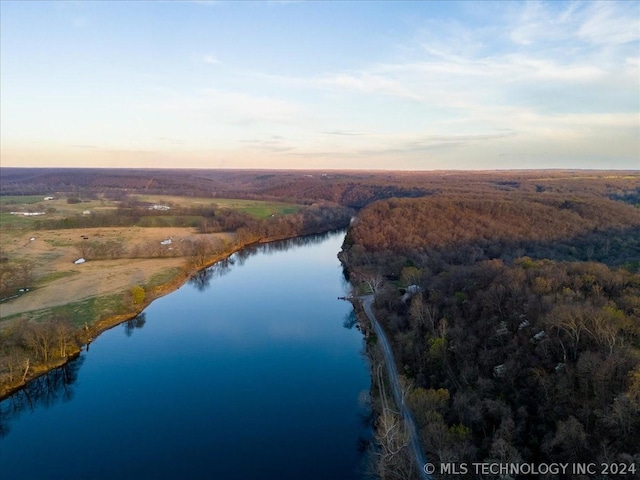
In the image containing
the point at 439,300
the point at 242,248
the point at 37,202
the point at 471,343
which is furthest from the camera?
the point at 37,202

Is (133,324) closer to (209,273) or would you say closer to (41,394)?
(41,394)

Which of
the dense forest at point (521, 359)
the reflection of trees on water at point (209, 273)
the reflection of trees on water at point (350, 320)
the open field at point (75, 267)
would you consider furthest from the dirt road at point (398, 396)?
the open field at point (75, 267)

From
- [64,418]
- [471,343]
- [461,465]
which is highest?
[471,343]

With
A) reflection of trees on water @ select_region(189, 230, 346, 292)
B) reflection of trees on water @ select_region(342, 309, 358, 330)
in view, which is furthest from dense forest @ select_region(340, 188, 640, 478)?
reflection of trees on water @ select_region(189, 230, 346, 292)

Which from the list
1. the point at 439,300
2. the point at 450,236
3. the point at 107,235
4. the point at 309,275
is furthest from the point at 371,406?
the point at 107,235

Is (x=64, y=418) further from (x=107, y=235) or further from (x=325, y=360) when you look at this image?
(x=107, y=235)

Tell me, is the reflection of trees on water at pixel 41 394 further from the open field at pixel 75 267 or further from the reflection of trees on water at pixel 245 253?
the reflection of trees on water at pixel 245 253

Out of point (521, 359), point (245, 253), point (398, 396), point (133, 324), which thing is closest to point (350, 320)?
point (398, 396)
